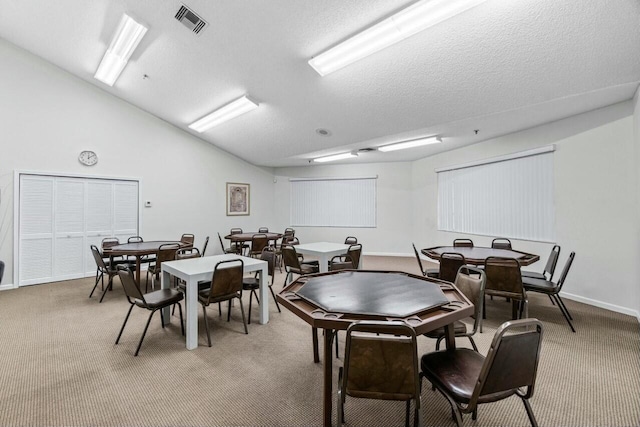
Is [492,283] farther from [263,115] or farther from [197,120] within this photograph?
[197,120]

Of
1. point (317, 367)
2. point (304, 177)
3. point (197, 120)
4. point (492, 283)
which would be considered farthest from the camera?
point (304, 177)

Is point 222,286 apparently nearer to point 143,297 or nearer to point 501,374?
point 143,297

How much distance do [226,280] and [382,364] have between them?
2.05 meters

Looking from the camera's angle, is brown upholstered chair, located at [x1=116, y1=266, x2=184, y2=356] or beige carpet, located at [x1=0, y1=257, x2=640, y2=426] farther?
brown upholstered chair, located at [x1=116, y1=266, x2=184, y2=356]

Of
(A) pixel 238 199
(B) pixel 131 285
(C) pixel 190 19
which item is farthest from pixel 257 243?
(C) pixel 190 19

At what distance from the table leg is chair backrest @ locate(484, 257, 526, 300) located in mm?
A: 2246

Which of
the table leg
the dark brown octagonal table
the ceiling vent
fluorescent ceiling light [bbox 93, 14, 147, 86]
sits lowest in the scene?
the table leg

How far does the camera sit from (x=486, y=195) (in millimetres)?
5895

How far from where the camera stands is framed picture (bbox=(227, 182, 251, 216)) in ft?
26.5

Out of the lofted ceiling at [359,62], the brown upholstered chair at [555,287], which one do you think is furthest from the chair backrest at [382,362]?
the lofted ceiling at [359,62]

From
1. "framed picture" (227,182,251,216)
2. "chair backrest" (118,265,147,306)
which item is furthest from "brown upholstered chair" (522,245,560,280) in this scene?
"framed picture" (227,182,251,216)

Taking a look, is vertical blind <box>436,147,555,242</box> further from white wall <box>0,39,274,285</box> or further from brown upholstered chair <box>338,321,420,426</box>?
white wall <box>0,39,274,285</box>

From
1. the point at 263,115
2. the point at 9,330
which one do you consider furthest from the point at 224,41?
the point at 9,330

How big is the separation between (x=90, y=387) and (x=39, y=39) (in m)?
5.71
